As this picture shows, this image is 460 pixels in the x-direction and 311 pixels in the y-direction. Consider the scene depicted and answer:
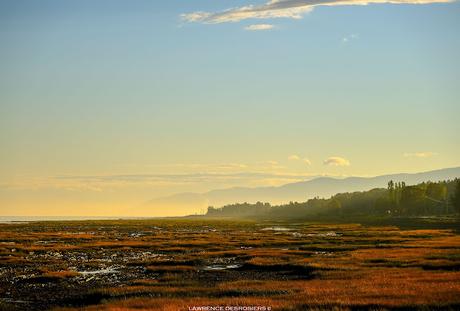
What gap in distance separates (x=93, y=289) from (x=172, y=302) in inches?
370

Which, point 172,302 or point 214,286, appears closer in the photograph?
point 172,302

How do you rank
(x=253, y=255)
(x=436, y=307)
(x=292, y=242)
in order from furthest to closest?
(x=292, y=242) → (x=253, y=255) → (x=436, y=307)

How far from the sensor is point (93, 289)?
43.3m

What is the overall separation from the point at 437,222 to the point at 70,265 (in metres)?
115

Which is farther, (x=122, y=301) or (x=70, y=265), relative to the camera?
(x=70, y=265)

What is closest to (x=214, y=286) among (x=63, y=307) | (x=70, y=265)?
(x=63, y=307)

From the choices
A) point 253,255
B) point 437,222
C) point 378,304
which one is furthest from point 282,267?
point 437,222

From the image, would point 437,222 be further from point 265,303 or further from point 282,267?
point 265,303

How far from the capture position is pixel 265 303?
113ft

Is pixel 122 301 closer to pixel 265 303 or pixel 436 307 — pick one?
pixel 265 303

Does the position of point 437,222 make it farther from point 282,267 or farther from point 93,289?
point 93,289

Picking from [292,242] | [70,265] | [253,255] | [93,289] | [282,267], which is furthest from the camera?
[292,242]

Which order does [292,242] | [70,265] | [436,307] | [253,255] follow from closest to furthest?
[436,307]
[70,265]
[253,255]
[292,242]

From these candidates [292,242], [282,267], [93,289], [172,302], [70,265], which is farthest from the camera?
[292,242]
